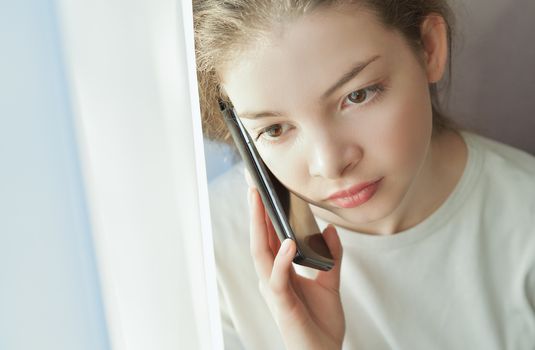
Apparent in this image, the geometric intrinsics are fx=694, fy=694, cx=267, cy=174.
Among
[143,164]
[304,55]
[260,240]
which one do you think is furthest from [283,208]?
[143,164]

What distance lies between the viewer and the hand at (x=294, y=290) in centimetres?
86

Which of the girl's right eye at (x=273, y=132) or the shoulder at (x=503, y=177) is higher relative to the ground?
the girl's right eye at (x=273, y=132)

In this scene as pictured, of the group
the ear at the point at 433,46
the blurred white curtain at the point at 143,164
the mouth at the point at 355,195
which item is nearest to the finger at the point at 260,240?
the mouth at the point at 355,195

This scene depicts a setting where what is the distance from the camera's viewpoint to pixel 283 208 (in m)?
0.89

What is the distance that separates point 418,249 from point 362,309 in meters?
0.12

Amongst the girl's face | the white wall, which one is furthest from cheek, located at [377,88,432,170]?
the white wall

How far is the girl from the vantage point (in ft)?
2.30

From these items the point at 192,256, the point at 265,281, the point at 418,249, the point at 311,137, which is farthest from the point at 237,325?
the point at 192,256

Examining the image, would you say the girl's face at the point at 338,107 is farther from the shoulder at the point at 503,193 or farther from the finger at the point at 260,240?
the shoulder at the point at 503,193

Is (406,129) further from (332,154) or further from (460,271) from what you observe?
(460,271)

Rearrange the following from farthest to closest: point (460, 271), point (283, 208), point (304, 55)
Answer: point (460, 271)
point (283, 208)
point (304, 55)

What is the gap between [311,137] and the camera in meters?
0.72

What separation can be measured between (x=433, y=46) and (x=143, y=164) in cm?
49

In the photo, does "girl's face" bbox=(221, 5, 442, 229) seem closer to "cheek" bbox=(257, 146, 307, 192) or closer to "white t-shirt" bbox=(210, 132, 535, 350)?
"cheek" bbox=(257, 146, 307, 192)
